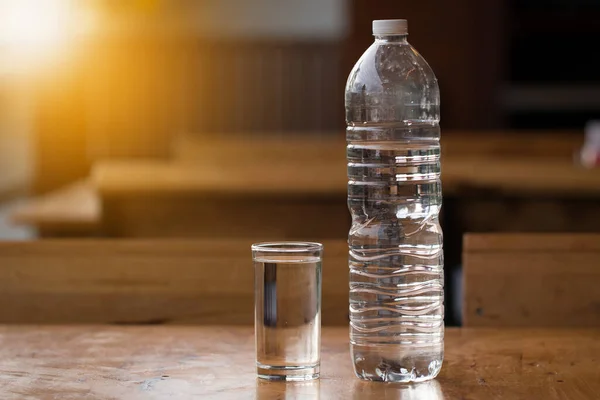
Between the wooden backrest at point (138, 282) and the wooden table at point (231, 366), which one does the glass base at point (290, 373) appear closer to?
the wooden table at point (231, 366)

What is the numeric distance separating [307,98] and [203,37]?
82 centimetres

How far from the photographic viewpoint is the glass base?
41.7 inches

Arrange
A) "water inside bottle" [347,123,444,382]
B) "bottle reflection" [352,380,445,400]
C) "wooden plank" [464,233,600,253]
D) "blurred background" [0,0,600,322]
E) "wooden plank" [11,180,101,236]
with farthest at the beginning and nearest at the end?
"blurred background" [0,0,600,322], "wooden plank" [11,180,101,236], "wooden plank" [464,233,600,253], "water inside bottle" [347,123,444,382], "bottle reflection" [352,380,445,400]

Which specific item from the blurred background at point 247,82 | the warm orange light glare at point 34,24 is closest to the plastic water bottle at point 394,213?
the blurred background at point 247,82

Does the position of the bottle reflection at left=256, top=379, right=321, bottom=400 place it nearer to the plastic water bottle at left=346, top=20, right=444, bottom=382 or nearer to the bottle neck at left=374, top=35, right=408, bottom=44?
the plastic water bottle at left=346, top=20, right=444, bottom=382

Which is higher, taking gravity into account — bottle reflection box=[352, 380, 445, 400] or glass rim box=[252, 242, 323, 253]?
glass rim box=[252, 242, 323, 253]

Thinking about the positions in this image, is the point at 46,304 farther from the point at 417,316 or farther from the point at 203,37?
the point at 203,37

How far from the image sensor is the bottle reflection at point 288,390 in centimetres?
100

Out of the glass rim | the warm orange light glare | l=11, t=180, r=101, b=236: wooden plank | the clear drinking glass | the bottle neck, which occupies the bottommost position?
l=11, t=180, r=101, b=236: wooden plank

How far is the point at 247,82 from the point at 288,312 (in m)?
6.23

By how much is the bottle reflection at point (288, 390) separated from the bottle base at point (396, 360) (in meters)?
0.06

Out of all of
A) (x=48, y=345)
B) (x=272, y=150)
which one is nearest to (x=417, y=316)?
(x=48, y=345)

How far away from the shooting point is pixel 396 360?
1.10 m

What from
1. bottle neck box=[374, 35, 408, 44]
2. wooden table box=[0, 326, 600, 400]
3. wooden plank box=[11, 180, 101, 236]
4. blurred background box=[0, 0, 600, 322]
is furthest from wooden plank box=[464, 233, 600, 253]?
blurred background box=[0, 0, 600, 322]
